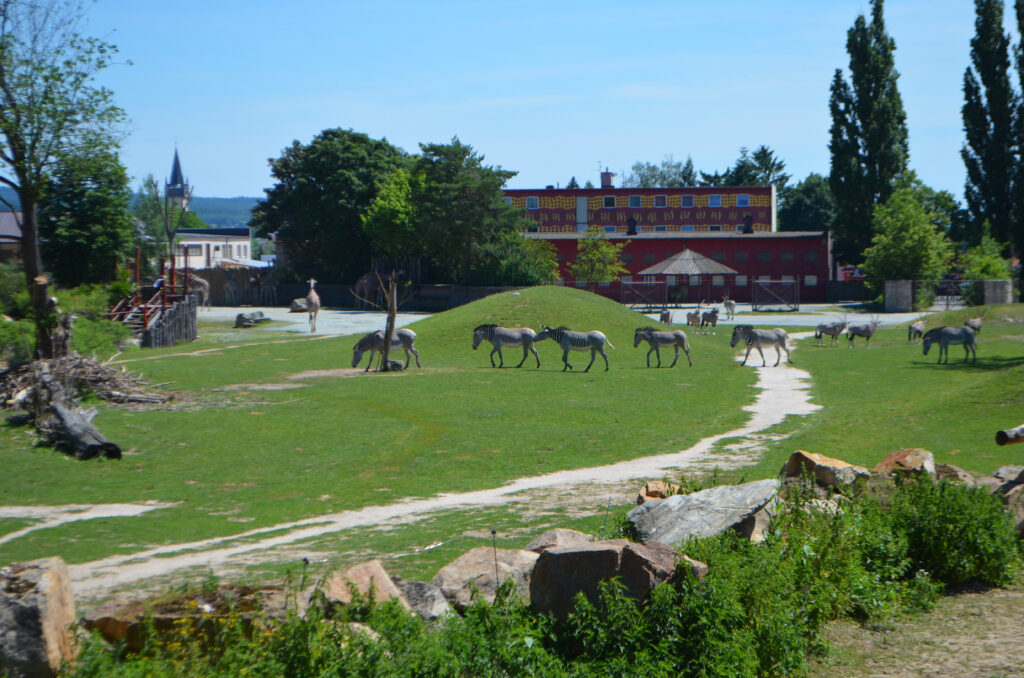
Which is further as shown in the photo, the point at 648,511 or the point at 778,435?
the point at 778,435

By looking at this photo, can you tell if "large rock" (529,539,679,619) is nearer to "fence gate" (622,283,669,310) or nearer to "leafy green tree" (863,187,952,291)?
"leafy green tree" (863,187,952,291)

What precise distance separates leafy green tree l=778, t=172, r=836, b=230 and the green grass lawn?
82.8m

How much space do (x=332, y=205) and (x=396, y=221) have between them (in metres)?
8.33

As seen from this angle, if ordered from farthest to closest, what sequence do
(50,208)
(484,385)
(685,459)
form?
(50,208) < (484,385) < (685,459)

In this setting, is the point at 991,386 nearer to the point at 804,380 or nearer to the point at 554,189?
the point at 804,380

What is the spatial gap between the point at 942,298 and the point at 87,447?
5687cm

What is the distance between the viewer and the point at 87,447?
58.0 feet

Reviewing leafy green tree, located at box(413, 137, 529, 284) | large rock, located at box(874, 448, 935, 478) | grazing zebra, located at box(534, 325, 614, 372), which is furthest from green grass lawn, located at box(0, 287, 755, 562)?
leafy green tree, located at box(413, 137, 529, 284)

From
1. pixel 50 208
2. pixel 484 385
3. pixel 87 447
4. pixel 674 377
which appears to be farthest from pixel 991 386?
pixel 50 208

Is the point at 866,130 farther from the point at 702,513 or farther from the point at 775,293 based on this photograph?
the point at 702,513

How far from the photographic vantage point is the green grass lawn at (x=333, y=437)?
14312 millimetres

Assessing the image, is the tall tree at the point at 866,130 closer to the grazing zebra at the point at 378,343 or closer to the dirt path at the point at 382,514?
the grazing zebra at the point at 378,343

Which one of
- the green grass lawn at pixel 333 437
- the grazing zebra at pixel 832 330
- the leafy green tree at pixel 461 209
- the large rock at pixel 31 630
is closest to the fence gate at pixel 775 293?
the leafy green tree at pixel 461 209

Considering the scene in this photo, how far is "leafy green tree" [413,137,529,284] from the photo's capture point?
66.1 metres
